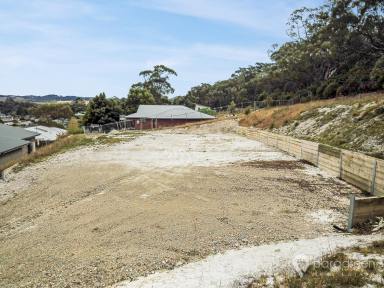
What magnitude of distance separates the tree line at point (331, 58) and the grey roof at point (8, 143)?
28502mm

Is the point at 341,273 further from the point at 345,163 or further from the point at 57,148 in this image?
the point at 57,148

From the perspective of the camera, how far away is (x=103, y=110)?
4853cm

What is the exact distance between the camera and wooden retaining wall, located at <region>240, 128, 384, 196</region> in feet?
36.1

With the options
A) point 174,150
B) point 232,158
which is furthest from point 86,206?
point 174,150

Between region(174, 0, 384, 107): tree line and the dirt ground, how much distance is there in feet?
41.5

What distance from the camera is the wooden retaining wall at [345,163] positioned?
10992 mm

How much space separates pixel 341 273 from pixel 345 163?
8.69 meters

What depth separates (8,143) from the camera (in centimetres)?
3114

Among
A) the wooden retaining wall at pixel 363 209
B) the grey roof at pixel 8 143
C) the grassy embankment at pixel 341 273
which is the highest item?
the wooden retaining wall at pixel 363 209

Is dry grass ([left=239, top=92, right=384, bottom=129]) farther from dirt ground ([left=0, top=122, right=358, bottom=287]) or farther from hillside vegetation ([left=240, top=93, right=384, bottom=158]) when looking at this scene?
dirt ground ([left=0, top=122, right=358, bottom=287])

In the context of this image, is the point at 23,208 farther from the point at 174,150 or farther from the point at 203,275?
the point at 174,150

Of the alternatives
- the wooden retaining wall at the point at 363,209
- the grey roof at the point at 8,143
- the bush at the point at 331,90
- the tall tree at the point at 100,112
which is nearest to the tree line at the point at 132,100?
the tall tree at the point at 100,112

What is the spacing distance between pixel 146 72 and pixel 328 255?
83095 mm

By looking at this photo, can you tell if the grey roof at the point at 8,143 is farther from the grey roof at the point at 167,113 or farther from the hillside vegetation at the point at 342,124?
the hillside vegetation at the point at 342,124
